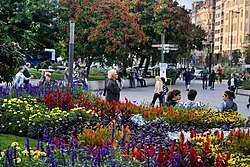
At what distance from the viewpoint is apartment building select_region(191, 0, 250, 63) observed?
120438mm

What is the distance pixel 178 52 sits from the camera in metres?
45.5

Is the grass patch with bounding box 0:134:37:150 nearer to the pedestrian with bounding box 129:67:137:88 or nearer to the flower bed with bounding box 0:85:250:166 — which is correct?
the flower bed with bounding box 0:85:250:166

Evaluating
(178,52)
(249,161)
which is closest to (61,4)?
(178,52)

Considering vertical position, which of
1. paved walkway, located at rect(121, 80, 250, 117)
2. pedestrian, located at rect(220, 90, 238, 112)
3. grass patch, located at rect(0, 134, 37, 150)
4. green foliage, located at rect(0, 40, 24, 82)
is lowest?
paved walkway, located at rect(121, 80, 250, 117)

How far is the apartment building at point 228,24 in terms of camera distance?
4742 inches

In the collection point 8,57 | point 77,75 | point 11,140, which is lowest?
point 11,140

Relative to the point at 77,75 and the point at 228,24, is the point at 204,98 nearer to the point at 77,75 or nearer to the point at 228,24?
the point at 77,75

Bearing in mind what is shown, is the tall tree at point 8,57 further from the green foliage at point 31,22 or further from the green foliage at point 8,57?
the green foliage at point 31,22

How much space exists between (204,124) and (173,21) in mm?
30992

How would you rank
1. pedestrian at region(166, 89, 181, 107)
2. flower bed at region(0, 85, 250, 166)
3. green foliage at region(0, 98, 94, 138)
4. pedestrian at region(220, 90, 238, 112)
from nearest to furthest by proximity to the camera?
flower bed at region(0, 85, 250, 166) → green foliage at region(0, 98, 94, 138) → pedestrian at region(220, 90, 238, 112) → pedestrian at region(166, 89, 181, 107)

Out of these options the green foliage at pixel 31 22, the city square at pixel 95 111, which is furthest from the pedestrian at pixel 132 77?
the green foliage at pixel 31 22

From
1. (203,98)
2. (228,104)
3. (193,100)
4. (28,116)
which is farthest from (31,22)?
(28,116)

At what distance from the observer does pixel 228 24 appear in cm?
13825

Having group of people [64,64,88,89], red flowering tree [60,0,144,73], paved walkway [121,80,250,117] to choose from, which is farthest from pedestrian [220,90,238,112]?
red flowering tree [60,0,144,73]
